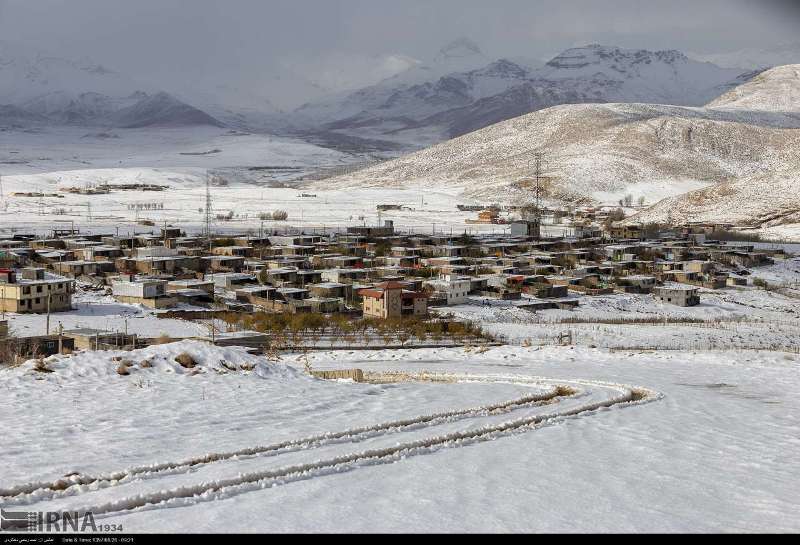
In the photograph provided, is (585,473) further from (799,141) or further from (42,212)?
(799,141)

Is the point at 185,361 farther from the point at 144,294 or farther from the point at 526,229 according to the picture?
the point at 526,229

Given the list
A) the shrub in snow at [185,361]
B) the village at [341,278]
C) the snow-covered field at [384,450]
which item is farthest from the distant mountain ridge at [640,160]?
the shrub in snow at [185,361]

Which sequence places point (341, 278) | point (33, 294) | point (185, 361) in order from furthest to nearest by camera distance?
point (341, 278) → point (33, 294) → point (185, 361)

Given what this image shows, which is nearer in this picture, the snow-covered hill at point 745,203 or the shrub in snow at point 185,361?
the shrub in snow at point 185,361

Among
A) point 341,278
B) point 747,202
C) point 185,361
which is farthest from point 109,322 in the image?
point 747,202

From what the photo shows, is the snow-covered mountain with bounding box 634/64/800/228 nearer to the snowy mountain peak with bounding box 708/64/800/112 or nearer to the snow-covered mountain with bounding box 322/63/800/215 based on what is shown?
the snow-covered mountain with bounding box 322/63/800/215

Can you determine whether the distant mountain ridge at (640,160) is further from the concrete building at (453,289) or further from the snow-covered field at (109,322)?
the snow-covered field at (109,322)
